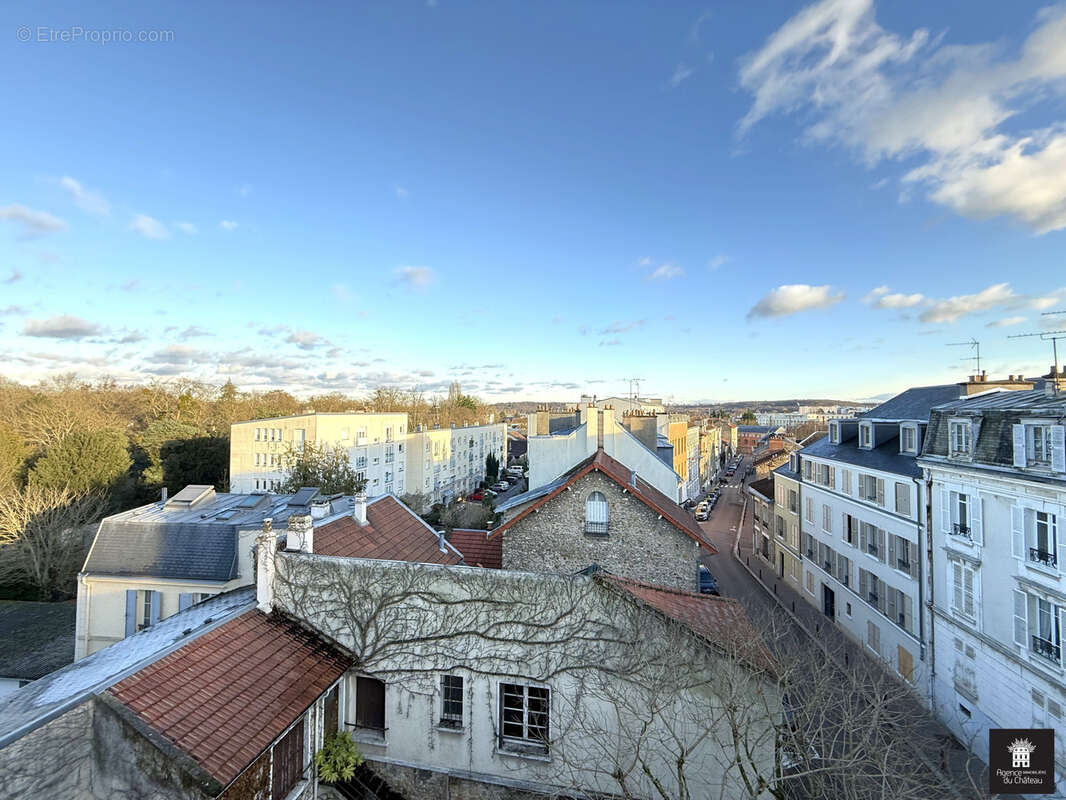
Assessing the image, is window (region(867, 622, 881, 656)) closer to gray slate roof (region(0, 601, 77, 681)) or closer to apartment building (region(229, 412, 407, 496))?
gray slate roof (region(0, 601, 77, 681))

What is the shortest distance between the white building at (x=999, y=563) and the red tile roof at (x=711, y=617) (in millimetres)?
8236

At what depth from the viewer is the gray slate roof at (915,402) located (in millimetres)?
20891

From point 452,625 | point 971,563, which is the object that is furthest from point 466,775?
point 971,563

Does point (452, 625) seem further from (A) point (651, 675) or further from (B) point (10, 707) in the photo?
(B) point (10, 707)

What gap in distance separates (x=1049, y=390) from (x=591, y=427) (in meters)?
16.1

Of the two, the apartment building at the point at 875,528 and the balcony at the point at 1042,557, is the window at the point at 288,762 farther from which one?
the apartment building at the point at 875,528

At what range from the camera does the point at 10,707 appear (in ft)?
25.5

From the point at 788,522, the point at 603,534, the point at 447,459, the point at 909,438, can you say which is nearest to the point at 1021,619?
the point at 909,438

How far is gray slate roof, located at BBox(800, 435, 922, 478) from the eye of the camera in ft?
62.6

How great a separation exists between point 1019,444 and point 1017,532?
2456mm

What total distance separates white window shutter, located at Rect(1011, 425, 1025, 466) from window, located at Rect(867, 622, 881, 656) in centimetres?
1063

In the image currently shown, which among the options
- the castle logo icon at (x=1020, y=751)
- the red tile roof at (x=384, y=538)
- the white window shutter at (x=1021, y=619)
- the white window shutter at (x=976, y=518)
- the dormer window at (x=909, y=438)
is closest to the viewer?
the castle logo icon at (x=1020, y=751)

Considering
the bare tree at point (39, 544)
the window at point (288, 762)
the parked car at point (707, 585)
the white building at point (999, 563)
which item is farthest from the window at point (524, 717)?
the bare tree at point (39, 544)

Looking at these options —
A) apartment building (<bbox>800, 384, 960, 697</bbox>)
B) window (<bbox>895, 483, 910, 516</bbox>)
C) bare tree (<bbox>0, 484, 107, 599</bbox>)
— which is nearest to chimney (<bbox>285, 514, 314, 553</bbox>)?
apartment building (<bbox>800, 384, 960, 697</bbox>)
